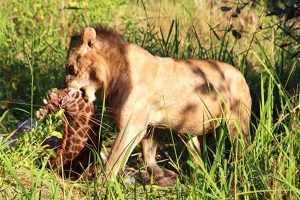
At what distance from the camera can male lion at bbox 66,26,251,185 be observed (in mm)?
6000

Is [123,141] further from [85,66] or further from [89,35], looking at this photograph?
[89,35]

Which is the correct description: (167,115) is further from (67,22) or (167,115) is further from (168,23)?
(168,23)

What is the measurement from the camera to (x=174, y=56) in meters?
7.98

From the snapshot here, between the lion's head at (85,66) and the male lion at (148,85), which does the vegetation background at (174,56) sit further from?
the lion's head at (85,66)

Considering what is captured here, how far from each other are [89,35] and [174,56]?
2043 mm

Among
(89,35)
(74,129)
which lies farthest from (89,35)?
(74,129)

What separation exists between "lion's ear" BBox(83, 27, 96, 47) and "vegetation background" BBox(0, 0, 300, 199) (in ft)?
1.72

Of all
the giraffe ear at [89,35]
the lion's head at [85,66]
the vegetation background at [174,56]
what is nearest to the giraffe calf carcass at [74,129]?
the lion's head at [85,66]

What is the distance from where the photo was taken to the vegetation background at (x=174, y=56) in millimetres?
4891

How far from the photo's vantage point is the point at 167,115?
19.7 ft

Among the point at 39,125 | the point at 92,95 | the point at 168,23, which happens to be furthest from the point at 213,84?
the point at 168,23

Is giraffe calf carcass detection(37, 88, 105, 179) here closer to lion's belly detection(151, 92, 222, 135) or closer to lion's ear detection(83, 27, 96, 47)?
lion's ear detection(83, 27, 96, 47)

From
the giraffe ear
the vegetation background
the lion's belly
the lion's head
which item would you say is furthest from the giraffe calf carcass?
the lion's belly

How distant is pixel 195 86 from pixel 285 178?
150 cm
